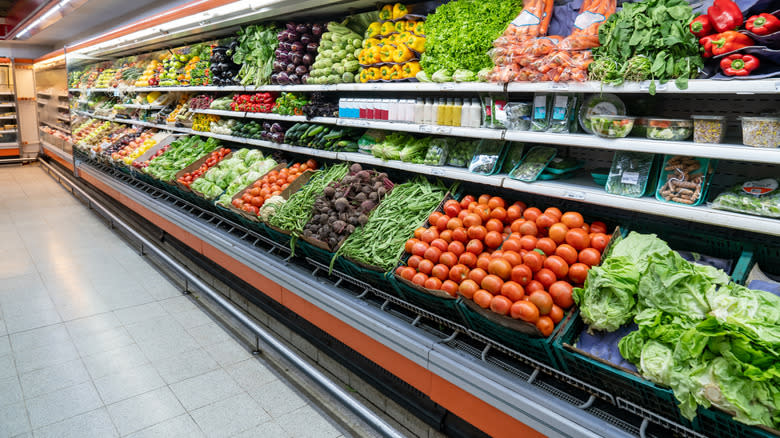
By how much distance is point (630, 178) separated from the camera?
229 centimetres

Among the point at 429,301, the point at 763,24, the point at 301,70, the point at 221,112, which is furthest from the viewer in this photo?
the point at 221,112

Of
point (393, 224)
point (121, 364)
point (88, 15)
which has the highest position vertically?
point (88, 15)

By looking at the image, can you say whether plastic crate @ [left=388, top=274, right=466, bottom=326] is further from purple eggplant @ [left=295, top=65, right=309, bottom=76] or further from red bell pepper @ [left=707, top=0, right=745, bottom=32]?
purple eggplant @ [left=295, top=65, right=309, bottom=76]

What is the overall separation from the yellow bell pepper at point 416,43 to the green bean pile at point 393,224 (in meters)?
0.93

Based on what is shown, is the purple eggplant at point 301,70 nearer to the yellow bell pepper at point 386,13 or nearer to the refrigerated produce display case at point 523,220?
the refrigerated produce display case at point 523,220

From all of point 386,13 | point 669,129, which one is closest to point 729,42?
point 669,129

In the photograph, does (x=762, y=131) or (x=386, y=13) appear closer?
(x=762, y=131)

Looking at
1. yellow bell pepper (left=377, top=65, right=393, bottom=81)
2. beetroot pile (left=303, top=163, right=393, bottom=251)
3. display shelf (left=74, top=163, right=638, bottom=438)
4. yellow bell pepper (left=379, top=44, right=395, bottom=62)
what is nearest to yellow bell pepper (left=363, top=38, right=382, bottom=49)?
yellow bell pepper (left=379, top=44, right=395, bottom=62)

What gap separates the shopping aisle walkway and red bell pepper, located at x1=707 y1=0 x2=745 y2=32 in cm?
282

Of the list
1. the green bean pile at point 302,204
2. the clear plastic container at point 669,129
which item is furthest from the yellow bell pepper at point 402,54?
the clear plastic container at point 669,129

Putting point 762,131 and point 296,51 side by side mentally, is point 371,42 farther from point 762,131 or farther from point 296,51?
point 762,131

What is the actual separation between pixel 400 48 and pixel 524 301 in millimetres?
2096

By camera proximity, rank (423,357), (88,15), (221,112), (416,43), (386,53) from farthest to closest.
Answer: (88,15)
(221,112)
(386,53)
(416,43)
(423,357)

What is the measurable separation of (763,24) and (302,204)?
9.63 ft
